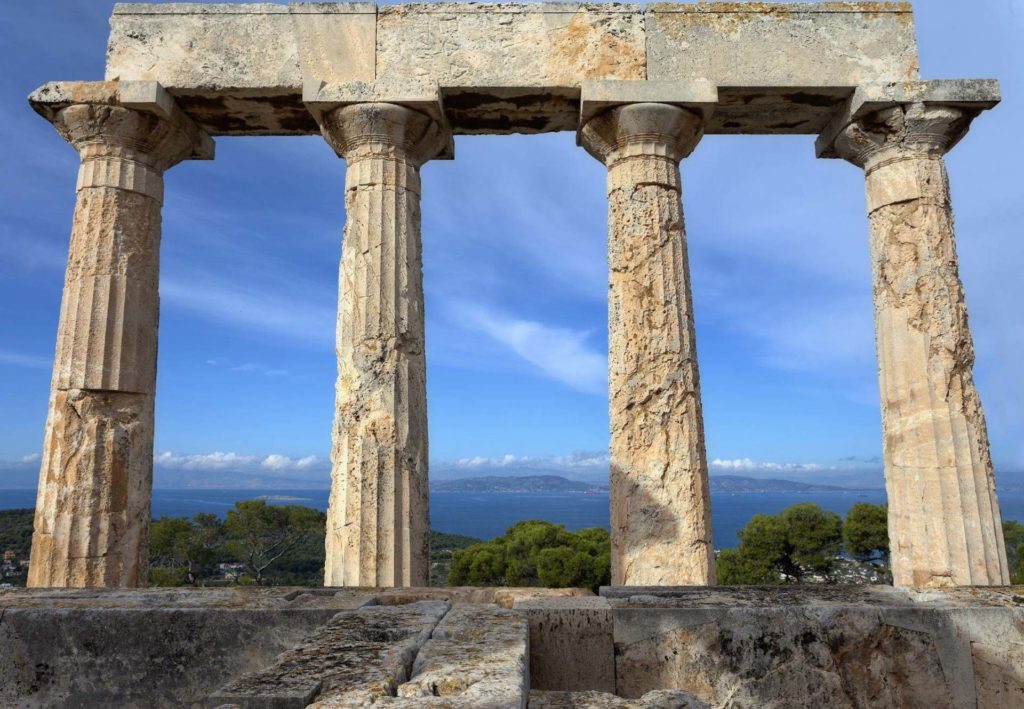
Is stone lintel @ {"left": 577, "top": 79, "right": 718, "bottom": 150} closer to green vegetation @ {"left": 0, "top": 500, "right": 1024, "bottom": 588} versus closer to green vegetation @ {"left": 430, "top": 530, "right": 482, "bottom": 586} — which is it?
green vegetation @ {"left": 430, "top": 530, "right": 482, "bottom": 586}

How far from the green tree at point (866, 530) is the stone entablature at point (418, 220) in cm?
1856

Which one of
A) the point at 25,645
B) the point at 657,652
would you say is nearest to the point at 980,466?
the point at 657,652

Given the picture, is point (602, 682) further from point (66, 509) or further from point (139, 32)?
point (139, 32)

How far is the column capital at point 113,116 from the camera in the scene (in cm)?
1073

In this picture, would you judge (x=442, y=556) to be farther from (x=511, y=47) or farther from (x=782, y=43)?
(x=782, y=43)

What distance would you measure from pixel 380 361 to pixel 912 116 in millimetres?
8198

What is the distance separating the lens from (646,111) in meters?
10.6

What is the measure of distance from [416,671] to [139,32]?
1088 centimetres

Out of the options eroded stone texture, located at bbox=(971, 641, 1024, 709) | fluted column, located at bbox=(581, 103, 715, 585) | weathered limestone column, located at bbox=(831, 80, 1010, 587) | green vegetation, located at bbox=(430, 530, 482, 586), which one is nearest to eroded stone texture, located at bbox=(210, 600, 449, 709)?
eroded stone texture, located at bbox=(971, 641, 1024, 709)

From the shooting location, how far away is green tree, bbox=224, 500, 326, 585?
97.8 ft

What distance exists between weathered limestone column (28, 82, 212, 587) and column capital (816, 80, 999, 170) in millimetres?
10007

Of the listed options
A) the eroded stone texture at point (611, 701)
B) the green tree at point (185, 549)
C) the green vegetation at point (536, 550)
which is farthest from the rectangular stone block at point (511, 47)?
the green tree at point (185, 549)

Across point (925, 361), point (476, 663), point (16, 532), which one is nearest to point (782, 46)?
point (925, 361)

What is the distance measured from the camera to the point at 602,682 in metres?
4.85
